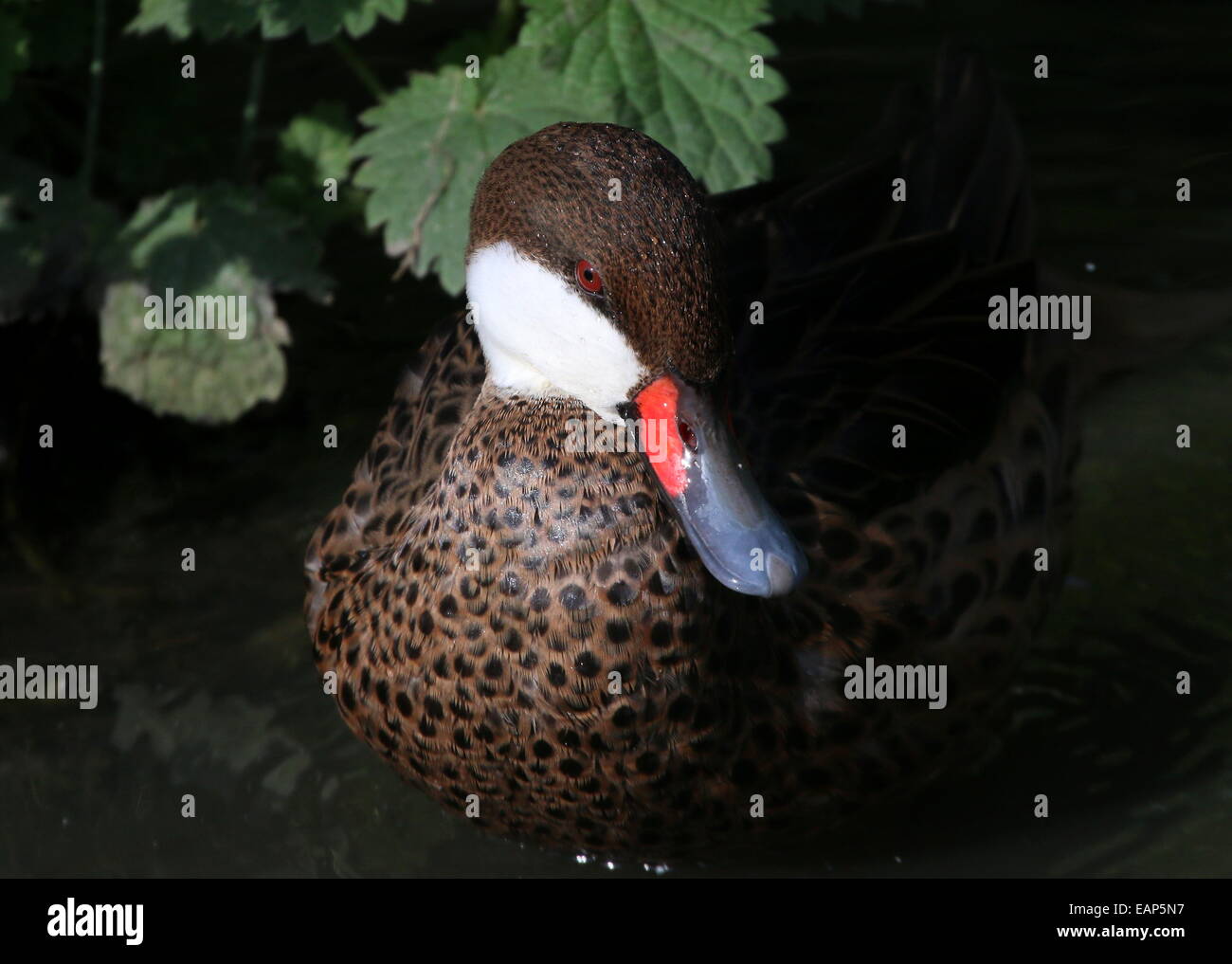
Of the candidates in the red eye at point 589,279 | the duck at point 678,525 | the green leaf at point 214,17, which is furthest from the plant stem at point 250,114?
the red eye at point 589,279

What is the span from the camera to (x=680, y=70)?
3.44 metres

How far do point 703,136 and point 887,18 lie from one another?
2.61m

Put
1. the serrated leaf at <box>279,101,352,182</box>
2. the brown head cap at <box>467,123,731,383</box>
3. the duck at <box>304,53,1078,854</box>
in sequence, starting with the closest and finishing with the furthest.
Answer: the brown head cap at <box>467,123,731,383</box>, the duck at <box>304,53,1078,854</box>, the serrated leaf at <box>279,101,352,182</box>

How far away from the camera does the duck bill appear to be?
2477 mm

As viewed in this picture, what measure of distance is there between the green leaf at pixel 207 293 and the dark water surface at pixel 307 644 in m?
0.39


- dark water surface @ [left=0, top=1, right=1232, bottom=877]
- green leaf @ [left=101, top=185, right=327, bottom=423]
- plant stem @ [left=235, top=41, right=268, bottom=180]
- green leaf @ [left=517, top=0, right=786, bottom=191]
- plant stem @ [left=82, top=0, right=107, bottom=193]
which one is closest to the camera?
dark water surface @ [left=0, top=1, right=1232, bottom=877]

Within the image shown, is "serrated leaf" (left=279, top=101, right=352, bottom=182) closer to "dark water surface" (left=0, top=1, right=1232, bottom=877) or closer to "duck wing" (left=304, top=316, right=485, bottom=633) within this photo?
"dark water surface" (left=0, top=1, right=1232, bottom=877)

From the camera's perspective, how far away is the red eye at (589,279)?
244 cm

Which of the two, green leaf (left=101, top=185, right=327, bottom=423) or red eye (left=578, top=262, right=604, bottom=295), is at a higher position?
green leaf (left=101, top=185, right=327, bottom=423)

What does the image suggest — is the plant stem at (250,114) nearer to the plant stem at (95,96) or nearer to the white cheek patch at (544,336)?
the plant stem at (95,96)

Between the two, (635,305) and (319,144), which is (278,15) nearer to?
(319,144)

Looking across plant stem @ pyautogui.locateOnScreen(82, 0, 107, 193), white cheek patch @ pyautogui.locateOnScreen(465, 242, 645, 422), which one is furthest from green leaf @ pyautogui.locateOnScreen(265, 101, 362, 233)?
white cheek patch @ pyautogui.locateOnScreen(465, 242, 645, 422)
